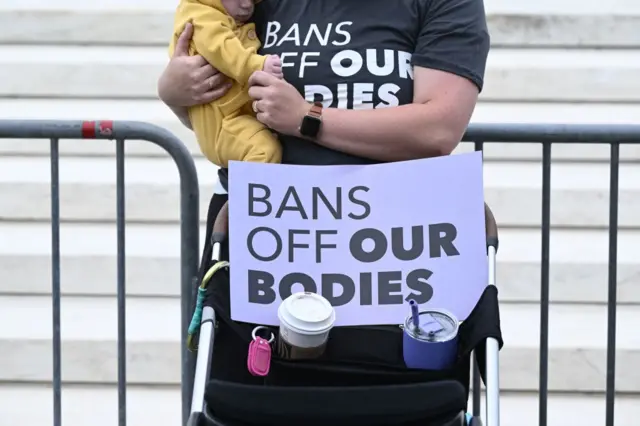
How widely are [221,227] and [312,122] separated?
1.23ft

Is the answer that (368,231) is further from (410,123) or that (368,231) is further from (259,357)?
(259,357)

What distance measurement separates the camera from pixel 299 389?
2.11 meters

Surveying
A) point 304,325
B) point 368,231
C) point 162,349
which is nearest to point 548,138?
point 368,231

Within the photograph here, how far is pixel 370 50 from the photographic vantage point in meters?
2.53

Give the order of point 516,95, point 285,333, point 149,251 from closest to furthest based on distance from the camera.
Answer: point 285,333
point 149,251
point 516,95

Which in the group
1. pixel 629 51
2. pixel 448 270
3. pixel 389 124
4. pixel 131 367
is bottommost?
pixel 131 367

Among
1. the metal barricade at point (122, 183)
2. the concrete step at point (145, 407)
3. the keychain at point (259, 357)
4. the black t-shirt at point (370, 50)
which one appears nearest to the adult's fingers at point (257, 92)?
the black t-shirt at point (370, 50)

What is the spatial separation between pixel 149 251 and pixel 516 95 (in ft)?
7.56

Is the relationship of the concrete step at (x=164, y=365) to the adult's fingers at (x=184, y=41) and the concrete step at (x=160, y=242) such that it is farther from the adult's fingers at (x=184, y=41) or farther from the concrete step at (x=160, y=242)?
the adult's fingers at (x=184, y=41)

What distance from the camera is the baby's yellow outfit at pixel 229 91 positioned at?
2.53m

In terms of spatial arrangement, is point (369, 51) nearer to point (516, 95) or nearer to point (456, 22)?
point (456, 22)

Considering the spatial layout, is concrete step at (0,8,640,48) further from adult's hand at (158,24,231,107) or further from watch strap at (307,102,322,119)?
watch strap at (307,102,322,119)

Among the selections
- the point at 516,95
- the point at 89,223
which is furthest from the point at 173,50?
the point at 516,95

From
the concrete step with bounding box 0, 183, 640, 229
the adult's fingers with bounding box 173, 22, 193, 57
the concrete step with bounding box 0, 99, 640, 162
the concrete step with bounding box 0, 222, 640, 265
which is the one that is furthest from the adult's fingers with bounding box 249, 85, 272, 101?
the concrete step with bounding box 0, 99, 640, 162
